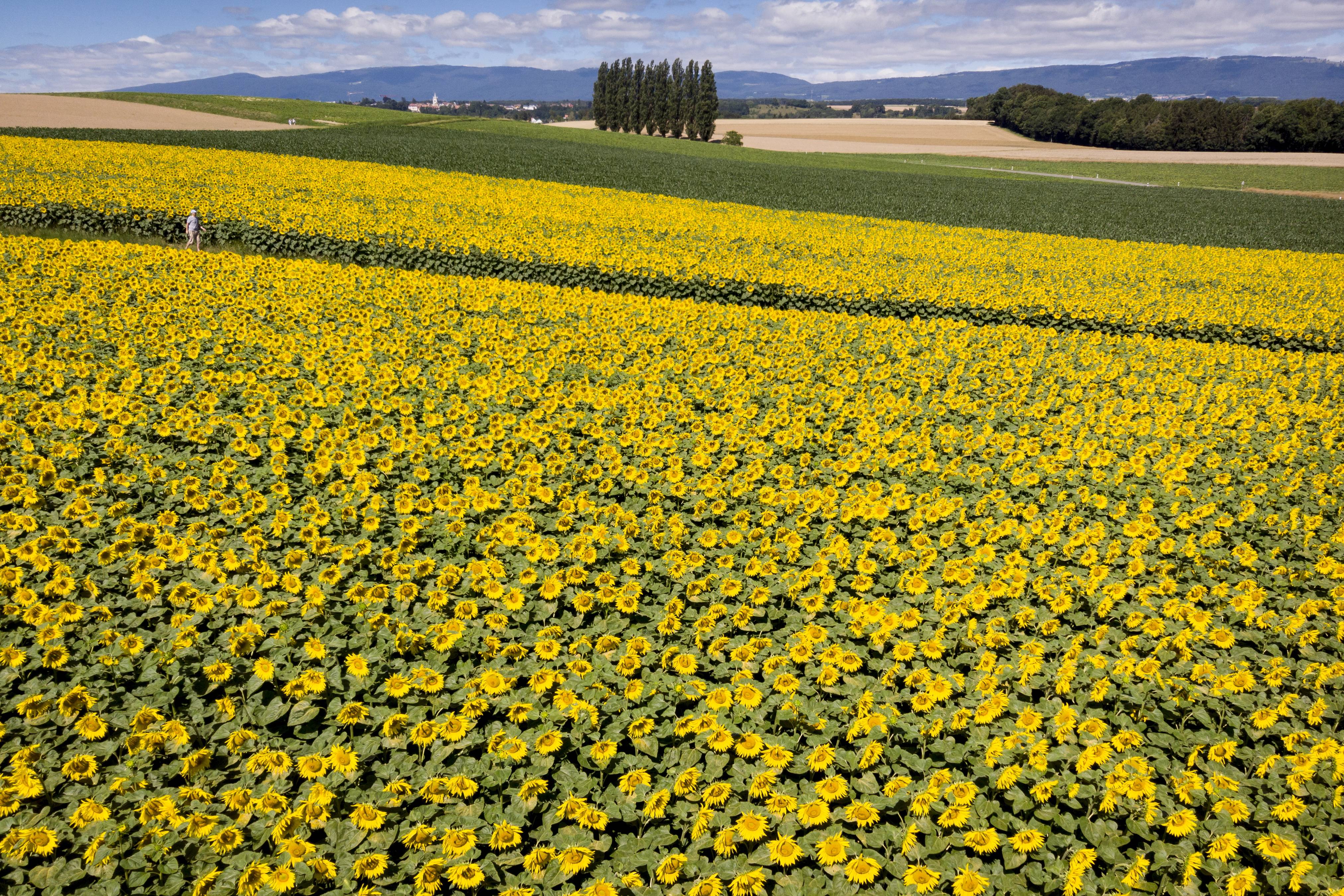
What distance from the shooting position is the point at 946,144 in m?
101

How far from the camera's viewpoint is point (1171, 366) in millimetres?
11727

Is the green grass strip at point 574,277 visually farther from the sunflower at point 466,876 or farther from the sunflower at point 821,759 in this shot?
the sunflower at point 466,876

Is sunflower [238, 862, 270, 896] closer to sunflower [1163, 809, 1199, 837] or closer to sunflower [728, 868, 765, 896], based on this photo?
sunflower [728, 868, 765, 896]

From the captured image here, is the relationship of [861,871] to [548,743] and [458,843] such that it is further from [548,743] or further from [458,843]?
A: [458,843]

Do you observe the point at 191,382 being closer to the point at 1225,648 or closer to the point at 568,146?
the point at 1225,648

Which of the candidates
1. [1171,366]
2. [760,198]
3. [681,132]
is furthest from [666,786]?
[681,132]

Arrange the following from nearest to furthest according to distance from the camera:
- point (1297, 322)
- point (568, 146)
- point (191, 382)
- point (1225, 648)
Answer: point (1225, 648), point (191, 382), point (1297, 322), point (568, 146)

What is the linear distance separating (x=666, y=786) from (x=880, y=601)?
2168mm

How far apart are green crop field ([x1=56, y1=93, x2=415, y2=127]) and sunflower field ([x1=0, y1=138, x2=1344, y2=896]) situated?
72.6 m

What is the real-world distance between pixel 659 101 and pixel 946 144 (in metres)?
42.4

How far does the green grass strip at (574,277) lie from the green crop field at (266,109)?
54.8m

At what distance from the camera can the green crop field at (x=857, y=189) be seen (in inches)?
1480

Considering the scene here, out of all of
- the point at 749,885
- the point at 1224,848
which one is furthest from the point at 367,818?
the point at 1224,848

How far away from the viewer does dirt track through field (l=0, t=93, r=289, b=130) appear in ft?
169
